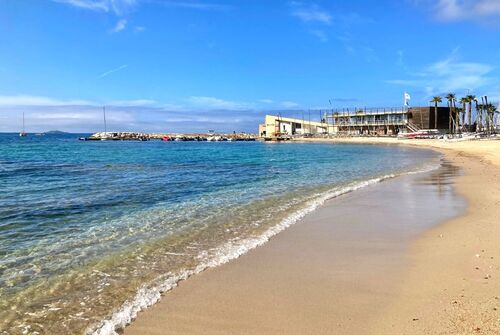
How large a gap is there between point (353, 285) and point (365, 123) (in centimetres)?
12799

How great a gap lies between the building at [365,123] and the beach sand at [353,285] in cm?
11040

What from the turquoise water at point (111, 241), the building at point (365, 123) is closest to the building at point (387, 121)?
the building at point (365, 123)

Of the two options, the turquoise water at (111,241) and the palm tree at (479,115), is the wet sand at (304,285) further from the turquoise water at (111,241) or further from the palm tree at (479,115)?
the palm tree at (479,115)

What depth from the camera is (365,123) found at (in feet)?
422

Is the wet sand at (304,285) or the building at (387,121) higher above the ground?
the building at (387,121)

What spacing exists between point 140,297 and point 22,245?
4.54 metres

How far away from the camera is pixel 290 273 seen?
7.08 meters

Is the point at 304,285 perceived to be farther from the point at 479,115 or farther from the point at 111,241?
the point at 479,115

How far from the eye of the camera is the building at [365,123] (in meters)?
113

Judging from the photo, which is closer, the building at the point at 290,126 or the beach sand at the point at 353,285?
the beach sand at the point at 353,285

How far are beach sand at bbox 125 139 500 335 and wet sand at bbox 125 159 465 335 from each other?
0.05 ft

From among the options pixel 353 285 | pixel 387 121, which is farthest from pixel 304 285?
pixel 387 121

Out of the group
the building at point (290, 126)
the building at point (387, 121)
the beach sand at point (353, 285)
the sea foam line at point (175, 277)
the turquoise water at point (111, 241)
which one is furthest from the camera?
the building at point (290, 126)

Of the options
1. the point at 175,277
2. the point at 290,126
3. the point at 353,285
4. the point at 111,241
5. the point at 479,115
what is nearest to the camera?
the point at 353,285
